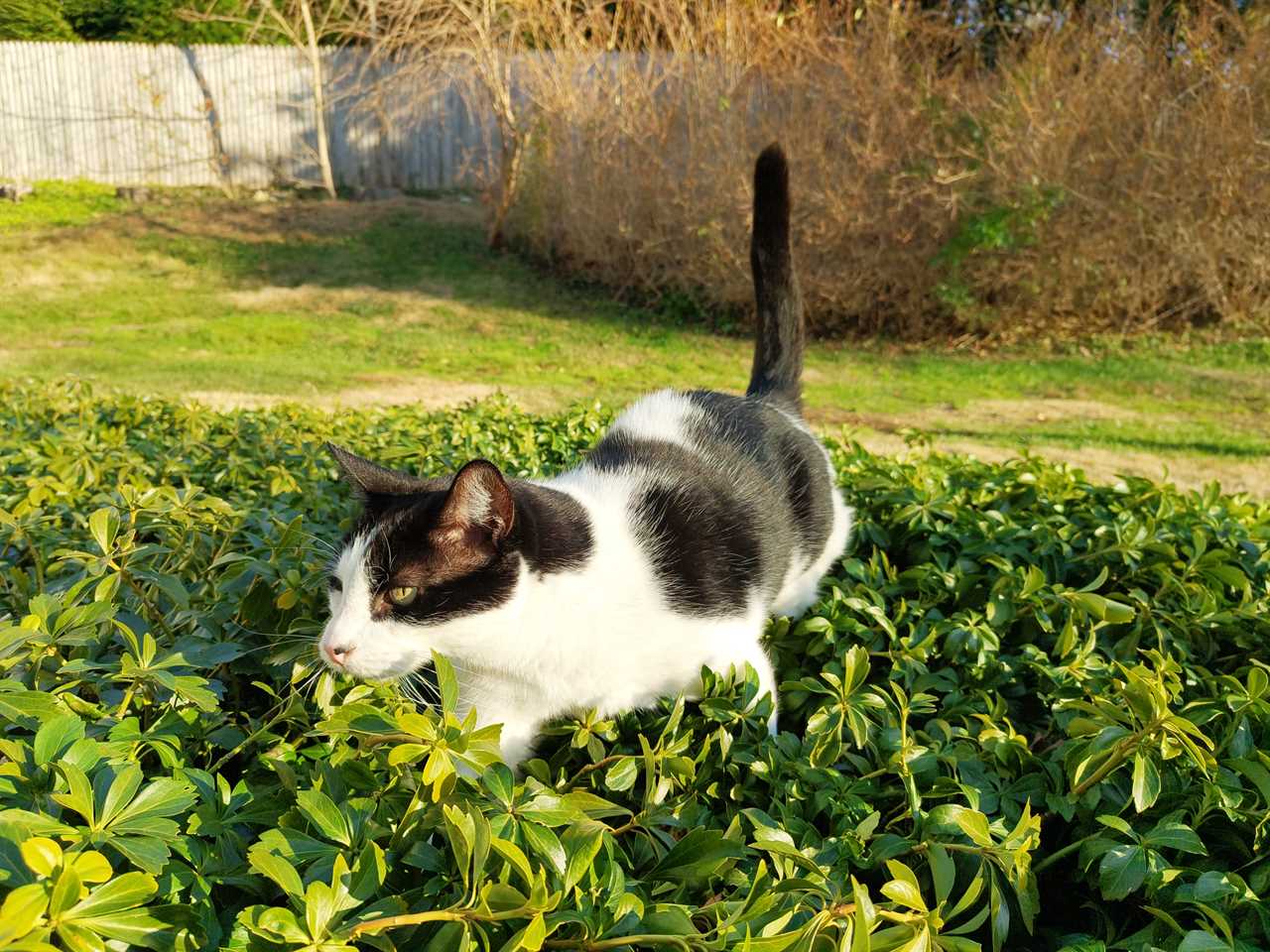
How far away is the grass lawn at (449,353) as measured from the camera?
7543mm

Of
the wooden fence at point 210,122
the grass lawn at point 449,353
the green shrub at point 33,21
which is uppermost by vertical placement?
the wooden fence at point 210,122

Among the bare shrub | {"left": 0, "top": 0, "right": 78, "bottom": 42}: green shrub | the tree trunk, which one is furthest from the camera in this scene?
the bare shrub

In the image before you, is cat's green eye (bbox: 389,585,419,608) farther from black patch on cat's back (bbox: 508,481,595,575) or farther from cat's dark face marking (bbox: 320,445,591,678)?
black patch on cat's back (bbox: 508,481,595,575)

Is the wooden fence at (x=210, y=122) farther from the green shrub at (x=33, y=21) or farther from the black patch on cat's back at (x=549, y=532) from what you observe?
the black patch on cat's back at (x=549, y=532)

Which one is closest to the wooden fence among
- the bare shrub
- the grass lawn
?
the grass lawn

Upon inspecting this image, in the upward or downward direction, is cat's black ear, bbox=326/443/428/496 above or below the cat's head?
above

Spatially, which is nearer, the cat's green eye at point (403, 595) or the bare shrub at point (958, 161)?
the cat's green eye at point (403, 595)

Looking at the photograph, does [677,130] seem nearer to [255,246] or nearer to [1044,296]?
[1044,296]

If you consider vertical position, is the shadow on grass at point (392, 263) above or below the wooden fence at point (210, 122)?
below

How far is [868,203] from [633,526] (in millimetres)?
8640

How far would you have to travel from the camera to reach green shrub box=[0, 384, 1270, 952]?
3.49 feet

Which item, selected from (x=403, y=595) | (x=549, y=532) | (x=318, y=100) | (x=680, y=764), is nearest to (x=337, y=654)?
(x=403, y=595)

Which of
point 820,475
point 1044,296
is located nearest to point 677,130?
point 1044,296

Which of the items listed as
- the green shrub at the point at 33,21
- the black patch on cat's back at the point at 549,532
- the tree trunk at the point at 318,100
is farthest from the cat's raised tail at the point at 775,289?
the tree trunk at the point at 318,100
